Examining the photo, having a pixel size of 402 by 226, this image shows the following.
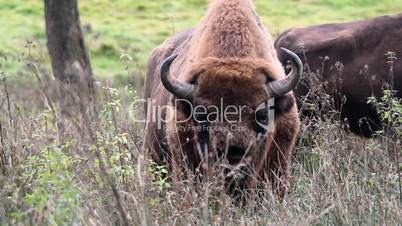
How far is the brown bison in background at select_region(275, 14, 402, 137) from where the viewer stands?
9.02 meters

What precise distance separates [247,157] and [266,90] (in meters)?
0.61

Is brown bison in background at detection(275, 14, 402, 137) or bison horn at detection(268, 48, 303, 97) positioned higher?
bison horn at detection(268, 48, 303, 97)

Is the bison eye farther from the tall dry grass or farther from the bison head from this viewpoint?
the tall dry grass

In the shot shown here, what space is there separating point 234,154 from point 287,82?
Answer: 80 centimetres

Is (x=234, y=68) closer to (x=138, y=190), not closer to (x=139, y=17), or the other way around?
(x=138, y=190)

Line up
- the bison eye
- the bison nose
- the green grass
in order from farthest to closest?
1. the green grass
2. the bison eye
3. the bison nose

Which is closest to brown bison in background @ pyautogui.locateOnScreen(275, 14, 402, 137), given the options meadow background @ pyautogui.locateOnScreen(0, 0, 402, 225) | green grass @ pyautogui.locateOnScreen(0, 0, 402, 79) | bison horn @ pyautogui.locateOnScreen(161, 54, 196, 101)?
meadow background @ pyautogui.locateOnScreen(0, 0, 402, 225)

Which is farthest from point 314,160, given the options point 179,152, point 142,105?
point 142,105

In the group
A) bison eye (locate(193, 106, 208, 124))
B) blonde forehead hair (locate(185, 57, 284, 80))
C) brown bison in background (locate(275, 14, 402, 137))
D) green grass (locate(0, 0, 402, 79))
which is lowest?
green grass (locate(0, 0, 402, 79))

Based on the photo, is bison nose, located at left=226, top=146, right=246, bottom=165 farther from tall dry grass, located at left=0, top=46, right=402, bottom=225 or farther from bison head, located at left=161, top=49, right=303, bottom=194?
tall dry grass, located at left=0, top=46, right=402, bottom=225

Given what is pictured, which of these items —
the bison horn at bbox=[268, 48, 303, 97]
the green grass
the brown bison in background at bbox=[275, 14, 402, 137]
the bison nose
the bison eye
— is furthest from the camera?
the green grass

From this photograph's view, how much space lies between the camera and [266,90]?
262 inches

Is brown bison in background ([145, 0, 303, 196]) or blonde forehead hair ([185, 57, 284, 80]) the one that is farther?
blonde forehead hair ([185, 57, 284, 80])

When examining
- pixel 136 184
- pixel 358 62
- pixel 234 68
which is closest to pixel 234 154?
pixel 234 68
